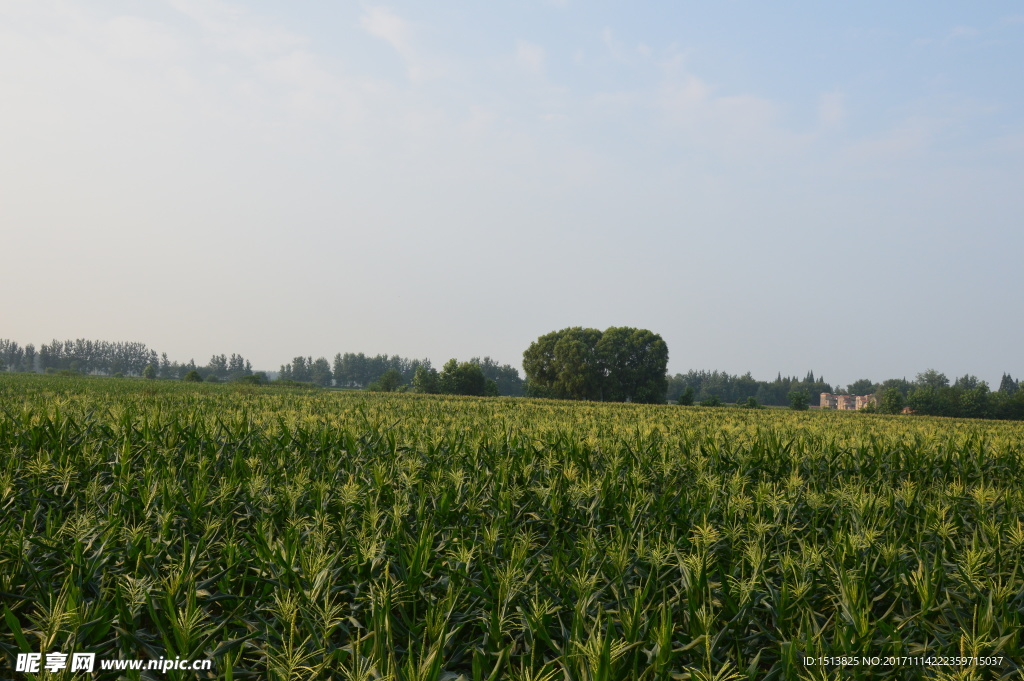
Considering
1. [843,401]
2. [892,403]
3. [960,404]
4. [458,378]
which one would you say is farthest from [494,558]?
[843,401]

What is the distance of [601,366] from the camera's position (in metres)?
88.3

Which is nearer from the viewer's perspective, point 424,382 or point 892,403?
point 892,403

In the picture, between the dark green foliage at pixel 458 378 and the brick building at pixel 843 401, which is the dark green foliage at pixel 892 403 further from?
the brick building at pixel 843 401

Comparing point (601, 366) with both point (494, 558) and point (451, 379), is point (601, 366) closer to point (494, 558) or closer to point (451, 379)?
point (451, 379)

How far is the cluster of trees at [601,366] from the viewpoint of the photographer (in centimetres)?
8588

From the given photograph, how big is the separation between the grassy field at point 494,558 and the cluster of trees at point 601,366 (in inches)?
3154

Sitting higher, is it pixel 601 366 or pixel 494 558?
pixel 601 366

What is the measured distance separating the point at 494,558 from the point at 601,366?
86175 mm

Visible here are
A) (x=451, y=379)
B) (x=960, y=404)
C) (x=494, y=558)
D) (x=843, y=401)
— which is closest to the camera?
(x=494, y=558)

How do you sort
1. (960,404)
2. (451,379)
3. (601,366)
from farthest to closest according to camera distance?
(601,366), (451,379), (960,404)

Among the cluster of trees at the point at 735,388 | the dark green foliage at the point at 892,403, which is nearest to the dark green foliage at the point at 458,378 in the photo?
the dark green foliage at the point at 892,403

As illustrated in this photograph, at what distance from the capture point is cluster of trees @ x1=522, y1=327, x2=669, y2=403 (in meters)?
85.9

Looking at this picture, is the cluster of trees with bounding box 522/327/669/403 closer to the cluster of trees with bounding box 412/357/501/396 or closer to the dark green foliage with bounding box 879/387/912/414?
the cluster of trees with bounding box 412/357/501/396

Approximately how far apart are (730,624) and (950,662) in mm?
1020
